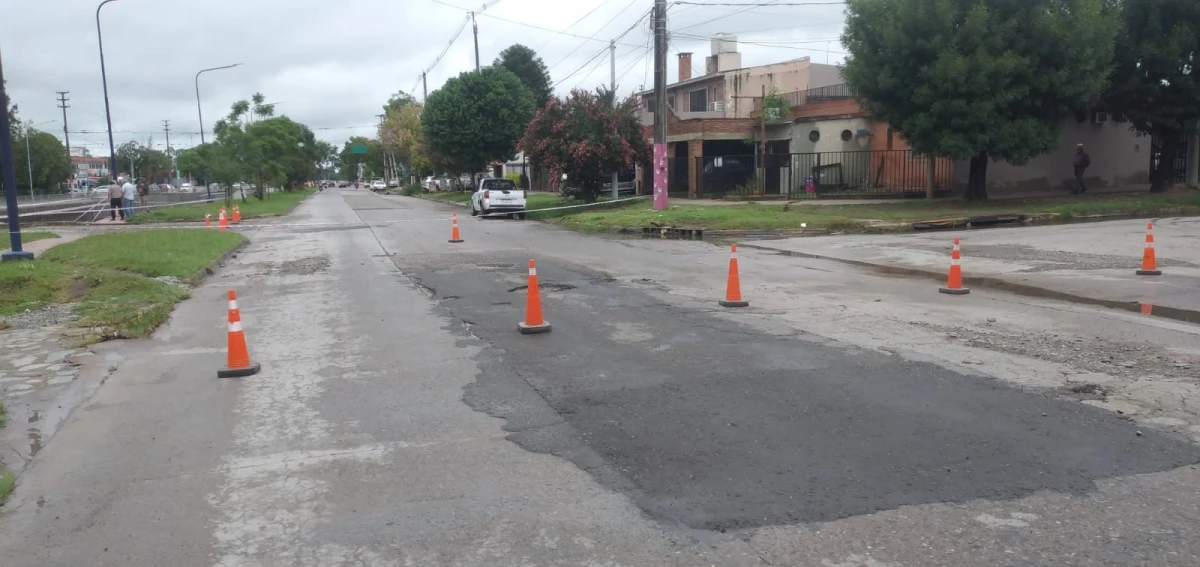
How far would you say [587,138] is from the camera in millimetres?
34062

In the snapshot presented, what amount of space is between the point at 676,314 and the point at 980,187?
2062 cm

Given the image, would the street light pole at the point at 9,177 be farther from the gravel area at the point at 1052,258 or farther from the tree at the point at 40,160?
the tree at the point at 40,160

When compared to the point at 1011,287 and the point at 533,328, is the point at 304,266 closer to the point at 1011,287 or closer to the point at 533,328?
the point at 533,328

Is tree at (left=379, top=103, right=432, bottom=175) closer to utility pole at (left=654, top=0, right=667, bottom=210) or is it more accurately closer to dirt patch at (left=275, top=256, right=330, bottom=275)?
utility pole at (left=654, top=0, right=667, bottom=210)

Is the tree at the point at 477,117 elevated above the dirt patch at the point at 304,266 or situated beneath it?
elevated above

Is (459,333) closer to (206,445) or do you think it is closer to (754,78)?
→ (206,445)

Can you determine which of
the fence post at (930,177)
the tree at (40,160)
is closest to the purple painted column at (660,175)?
the fence post at (930,177)

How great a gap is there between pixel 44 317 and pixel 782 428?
1000 centimetres

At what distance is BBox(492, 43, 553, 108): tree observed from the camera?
6500 cm

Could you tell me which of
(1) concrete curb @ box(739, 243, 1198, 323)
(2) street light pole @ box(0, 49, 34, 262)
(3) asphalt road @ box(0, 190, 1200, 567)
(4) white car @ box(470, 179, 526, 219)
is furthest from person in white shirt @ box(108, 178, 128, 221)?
(3) asphalt road @ box(0, 190, 1200, 567)

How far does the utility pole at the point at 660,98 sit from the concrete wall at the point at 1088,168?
36.3 ft

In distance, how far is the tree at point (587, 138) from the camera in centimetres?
3419

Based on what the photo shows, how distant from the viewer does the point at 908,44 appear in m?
24.5

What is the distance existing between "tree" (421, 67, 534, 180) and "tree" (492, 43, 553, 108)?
17261 mm
